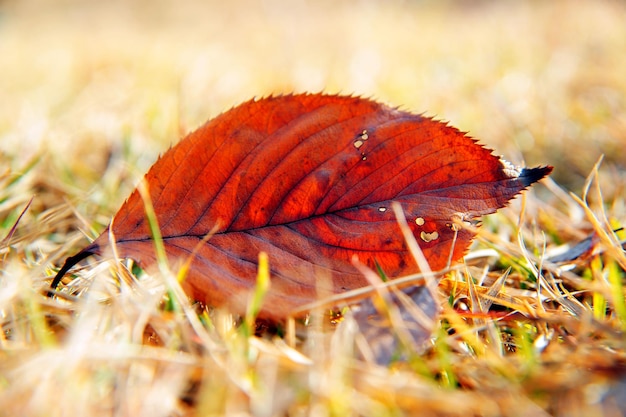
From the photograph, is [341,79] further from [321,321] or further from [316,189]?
[321,321]

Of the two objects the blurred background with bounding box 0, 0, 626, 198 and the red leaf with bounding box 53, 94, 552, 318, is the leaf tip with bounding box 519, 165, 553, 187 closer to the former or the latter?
the red leaf with bounding box 53, 94, 552, 318

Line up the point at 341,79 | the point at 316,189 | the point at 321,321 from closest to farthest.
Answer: the point at 321,321 → the point at 316,189 → the point at 341,79

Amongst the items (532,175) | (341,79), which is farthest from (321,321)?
(341,79)

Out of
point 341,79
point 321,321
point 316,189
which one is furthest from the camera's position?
point 341,79

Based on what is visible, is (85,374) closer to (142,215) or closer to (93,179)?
(142,215)

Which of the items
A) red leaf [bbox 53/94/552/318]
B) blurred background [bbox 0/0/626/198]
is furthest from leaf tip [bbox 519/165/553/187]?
blurred background [bbox 0/0/626/198]

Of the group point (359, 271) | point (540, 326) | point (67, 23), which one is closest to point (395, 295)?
point (359, 271)

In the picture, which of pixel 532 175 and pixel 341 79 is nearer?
pixel 532 175

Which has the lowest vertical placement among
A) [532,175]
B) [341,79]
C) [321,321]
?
[321,321]
